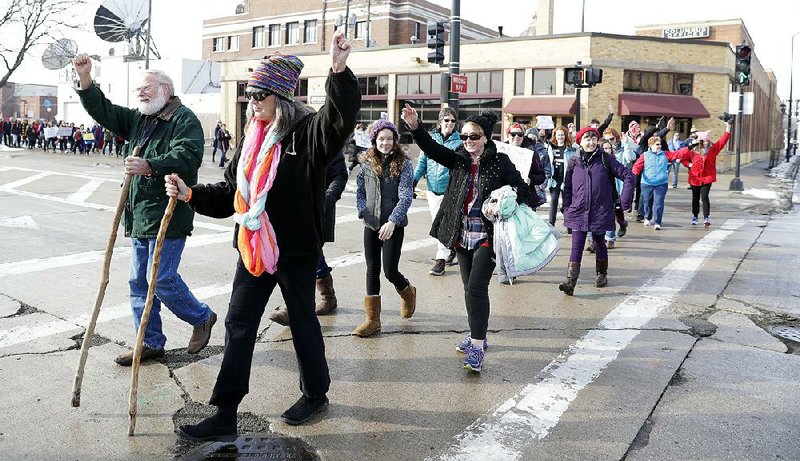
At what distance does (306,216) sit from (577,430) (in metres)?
1.92

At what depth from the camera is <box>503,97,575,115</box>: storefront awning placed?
98.5 ft

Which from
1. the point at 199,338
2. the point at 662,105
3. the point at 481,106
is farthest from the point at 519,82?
the point at 199,338

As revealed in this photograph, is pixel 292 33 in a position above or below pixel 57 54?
above

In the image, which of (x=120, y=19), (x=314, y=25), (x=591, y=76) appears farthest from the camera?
(x=314, y=25)

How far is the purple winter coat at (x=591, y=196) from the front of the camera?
7430 mm

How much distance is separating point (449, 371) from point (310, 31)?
51.1m

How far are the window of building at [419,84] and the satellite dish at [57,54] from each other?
2085 cm

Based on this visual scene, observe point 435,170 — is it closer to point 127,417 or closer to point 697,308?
point 697,308

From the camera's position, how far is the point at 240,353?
362 centimetres

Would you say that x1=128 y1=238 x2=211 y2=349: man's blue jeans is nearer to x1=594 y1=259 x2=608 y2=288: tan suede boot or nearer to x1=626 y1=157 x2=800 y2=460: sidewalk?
x1=626 y1=157 x2=800 y2=460: sidewalk

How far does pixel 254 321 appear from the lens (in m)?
3.66

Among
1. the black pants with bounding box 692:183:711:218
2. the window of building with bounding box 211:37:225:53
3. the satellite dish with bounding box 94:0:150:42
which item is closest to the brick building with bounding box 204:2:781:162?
the black pants with bounding box 692:183:711:218

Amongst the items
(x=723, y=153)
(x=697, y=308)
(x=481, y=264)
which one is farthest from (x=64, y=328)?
(x=723, y=153)

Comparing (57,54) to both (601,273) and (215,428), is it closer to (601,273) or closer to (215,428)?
(601,273)
